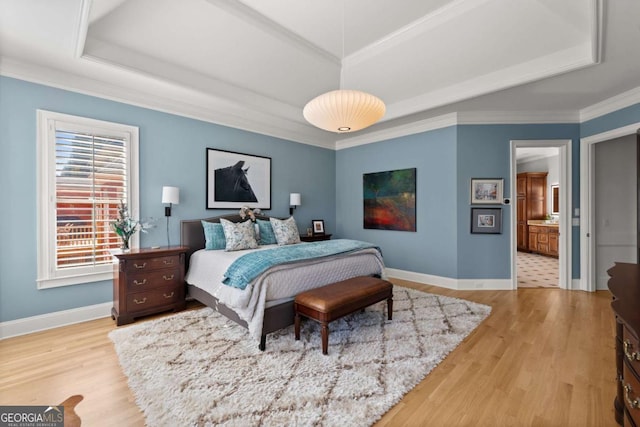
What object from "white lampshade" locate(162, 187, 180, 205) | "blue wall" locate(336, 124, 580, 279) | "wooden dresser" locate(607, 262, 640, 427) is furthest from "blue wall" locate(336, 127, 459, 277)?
"white lampshade" locate(162, 187, 180, 205)

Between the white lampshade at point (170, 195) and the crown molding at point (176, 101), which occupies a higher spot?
the crown molding at point (176, 101)

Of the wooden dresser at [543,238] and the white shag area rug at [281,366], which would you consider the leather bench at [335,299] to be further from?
the wooden dresser at [543,238]

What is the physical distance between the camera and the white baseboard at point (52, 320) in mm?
2881

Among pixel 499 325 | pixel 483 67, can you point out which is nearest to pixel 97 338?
pixel 499 325

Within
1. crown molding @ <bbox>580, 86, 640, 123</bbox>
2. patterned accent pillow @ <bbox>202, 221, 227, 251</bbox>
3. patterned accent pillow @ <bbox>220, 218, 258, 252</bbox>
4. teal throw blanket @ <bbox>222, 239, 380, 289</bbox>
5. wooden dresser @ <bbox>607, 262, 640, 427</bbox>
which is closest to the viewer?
wooden dresser @ <bbox>607, 262, 640, 427</bbox>

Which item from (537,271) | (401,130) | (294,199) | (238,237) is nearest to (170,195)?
(238,237)

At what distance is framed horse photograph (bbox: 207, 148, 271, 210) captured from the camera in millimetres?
4422

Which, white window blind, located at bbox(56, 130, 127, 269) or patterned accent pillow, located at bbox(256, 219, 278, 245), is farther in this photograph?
patterned accent pillow, located at bbox(256, 219, 278, 245)

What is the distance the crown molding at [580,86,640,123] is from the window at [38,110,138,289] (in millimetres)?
6517

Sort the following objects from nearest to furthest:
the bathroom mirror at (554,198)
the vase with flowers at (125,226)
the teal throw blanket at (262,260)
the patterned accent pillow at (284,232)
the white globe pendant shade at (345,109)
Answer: the white globe pendant shade at (345,109)
the teal throw blanket at (262,260)
the vase with flowers at (125,226)
the patterned accent pillow at (284,232)
the bathroom mirror at (554,198)

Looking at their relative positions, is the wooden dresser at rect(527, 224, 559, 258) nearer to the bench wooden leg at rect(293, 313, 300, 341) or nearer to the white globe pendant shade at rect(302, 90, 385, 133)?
the white globe pendant shade at rect(302, 90, 385, 133)

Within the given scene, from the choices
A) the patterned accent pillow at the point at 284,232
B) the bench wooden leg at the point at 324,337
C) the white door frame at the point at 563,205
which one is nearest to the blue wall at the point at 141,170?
the patterned accent pillow at the point at 284,232

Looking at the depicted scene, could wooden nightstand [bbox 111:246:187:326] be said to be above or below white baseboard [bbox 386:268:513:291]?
above

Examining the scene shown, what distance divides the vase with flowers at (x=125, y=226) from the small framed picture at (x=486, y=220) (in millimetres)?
4933
